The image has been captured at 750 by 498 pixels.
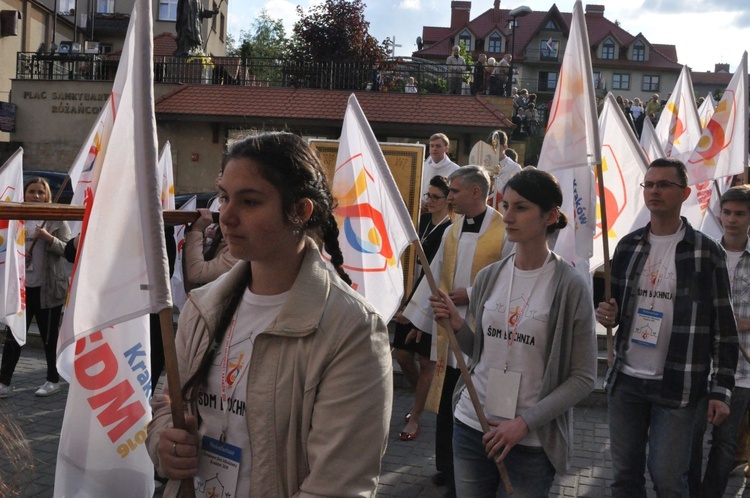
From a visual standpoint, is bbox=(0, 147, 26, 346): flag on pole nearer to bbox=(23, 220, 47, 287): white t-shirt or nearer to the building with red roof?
bbox=(23, 220, 47, 287): white t-shirt

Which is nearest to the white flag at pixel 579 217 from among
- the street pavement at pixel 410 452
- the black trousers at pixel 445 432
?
the black trousers at pixel 445 432

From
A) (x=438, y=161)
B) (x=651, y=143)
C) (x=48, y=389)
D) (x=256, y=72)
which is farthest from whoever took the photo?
(x=256, y=72)

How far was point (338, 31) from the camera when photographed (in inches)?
1344

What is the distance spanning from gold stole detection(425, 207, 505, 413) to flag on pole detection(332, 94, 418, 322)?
0.70m

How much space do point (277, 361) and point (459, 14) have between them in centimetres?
8102

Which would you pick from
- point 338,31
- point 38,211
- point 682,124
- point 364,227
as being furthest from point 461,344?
point 338,31

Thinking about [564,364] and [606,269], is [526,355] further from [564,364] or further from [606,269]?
[606,269]

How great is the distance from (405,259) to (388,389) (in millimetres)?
7107

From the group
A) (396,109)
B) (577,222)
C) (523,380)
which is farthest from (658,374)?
(396,109)

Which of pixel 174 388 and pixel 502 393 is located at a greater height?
pixel 174 388

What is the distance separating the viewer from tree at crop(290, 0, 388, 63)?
34.0 meters

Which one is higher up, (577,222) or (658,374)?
(577,222)

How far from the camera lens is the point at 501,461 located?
10.5ft

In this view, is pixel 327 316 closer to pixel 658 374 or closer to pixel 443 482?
pixel 658 374
